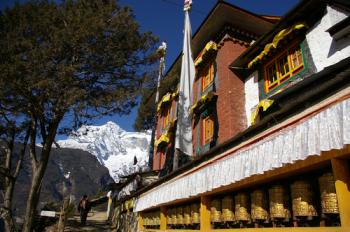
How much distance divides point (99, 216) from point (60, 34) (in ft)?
62.8

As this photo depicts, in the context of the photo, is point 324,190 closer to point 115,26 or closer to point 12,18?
point 115,26

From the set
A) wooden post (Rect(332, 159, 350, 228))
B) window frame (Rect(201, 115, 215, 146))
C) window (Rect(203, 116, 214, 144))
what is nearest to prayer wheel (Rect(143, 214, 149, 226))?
window frame (Rect(201, 115, 215, 146))

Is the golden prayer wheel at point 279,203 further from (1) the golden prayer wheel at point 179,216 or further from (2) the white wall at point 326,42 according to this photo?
(2) the white wall at point 326,42

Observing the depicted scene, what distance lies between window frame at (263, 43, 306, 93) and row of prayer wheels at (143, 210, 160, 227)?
20.7ft

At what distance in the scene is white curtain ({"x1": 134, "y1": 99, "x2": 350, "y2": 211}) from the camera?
3.47m

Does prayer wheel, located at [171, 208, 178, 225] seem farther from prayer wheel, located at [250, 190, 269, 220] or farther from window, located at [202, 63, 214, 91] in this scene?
window, located at [202, 63, 214, 91]

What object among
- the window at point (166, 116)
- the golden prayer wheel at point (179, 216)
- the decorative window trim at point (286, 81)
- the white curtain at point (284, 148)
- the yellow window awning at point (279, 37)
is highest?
the window at point (166, 116)

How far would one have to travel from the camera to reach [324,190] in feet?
14.5

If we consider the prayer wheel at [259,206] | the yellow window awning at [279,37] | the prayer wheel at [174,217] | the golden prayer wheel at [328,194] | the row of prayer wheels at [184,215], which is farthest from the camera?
the prayer wheel at [174,217]

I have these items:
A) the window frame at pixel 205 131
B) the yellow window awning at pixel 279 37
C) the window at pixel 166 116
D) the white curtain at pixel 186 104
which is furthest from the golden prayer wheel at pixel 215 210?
the window at pixel 166 116

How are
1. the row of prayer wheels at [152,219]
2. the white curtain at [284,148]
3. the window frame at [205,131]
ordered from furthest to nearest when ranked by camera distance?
1. the window frame at [205,131]
2. the row of prayer wheels at [152,219]
3. the white curtain at [284,148]

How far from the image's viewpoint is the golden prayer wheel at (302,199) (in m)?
4.69

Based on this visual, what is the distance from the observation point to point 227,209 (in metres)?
6.69

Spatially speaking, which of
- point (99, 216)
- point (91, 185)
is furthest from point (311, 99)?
point (91, 185)
